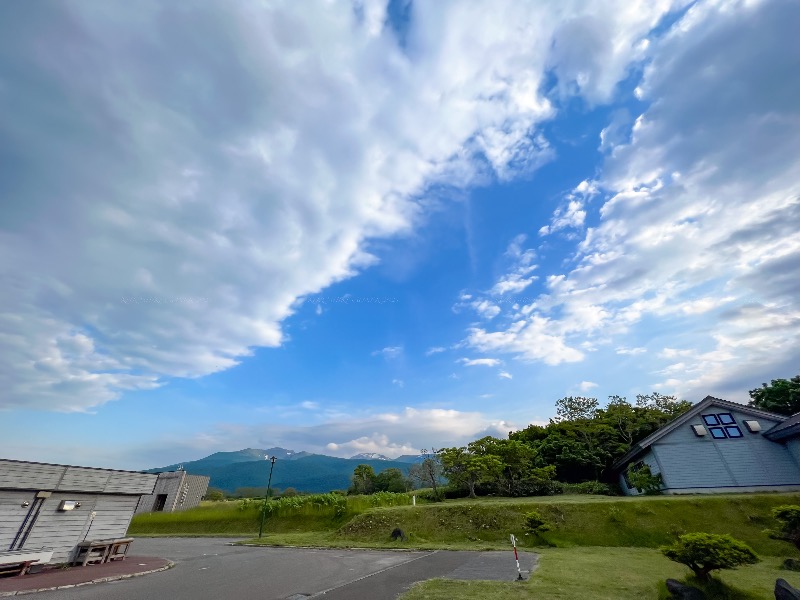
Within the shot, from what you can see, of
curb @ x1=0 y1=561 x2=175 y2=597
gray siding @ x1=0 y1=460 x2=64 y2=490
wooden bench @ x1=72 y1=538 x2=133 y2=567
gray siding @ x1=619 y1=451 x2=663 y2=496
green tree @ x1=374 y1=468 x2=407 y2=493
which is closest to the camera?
curb @ x1=0 y1=561 x2=175 y2=597

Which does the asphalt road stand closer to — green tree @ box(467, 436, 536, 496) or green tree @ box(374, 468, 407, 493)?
green tree @ box(467, 436, 536, 496)

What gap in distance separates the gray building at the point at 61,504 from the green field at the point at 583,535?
913 centimetres

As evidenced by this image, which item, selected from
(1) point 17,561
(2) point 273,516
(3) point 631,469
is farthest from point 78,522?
(3) point 631,469

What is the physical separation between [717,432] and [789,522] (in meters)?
16.9

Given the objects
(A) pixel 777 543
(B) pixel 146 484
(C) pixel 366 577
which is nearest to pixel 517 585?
(C) pixel 366 577

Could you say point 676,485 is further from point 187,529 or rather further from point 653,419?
point 187,529

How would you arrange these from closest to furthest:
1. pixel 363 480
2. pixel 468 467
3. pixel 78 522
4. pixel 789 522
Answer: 1. pixel 789 522
2. pixel 78 522
3. pixel 468 467
4. pixel 363 480

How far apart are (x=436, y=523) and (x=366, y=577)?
11.2m

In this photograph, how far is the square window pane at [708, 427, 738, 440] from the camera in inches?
868

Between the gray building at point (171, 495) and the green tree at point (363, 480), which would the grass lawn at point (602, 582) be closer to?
the green tree at point (363, 480)

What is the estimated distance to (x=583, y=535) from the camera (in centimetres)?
1712

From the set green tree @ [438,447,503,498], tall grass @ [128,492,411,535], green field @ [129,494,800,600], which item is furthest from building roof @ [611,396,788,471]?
tall grass @ [128,492,411,535]

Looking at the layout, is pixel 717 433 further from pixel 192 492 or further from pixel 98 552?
pixel 192 492

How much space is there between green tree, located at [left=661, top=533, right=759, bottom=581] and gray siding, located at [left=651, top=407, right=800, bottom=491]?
57.9 ft
